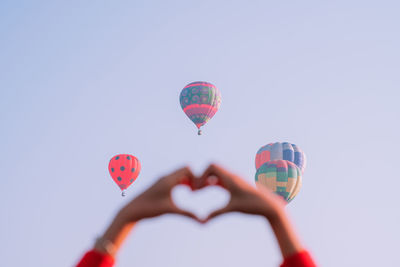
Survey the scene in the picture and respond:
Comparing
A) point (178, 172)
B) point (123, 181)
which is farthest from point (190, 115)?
point (178, 172)

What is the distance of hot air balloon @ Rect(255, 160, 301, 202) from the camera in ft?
143

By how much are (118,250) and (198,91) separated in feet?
149

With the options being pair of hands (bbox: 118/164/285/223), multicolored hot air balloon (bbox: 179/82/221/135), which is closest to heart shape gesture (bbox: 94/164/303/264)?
pair of hands (bbox: 118/164/285/223)

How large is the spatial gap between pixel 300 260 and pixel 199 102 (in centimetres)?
4562

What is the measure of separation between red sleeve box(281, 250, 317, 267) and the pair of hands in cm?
16

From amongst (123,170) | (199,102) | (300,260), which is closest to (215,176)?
(300,260)

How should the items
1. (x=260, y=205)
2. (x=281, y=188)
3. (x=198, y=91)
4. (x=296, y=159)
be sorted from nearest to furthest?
(x=260, y=205) < (x=281, y=188) < (x=198, y=91) < (x=296, y=159)

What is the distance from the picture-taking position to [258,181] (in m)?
45.8

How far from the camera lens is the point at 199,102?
47.9 m

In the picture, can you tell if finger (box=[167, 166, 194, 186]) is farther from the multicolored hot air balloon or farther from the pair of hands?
the multicolored hot air balloon

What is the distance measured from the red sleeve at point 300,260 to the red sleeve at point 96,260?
67 cm

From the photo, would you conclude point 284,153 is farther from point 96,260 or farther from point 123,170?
point 96,260

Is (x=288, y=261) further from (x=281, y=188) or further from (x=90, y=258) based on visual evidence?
(x=281, y=188)

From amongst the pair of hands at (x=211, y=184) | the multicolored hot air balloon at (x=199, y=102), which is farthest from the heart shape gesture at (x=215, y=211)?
the multicolored hot air balloon at (x=199, y=102)
